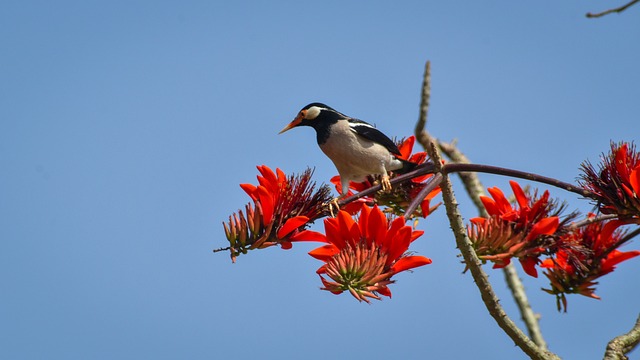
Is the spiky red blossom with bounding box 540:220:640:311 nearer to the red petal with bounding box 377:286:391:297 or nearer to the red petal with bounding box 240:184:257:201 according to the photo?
the red petal with bounding box 377:286:391:297

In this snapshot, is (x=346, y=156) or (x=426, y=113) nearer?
(x=426, y=113)

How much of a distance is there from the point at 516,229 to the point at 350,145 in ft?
4.60

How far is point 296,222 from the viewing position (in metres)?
3.13

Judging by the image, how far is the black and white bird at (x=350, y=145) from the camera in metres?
4.25

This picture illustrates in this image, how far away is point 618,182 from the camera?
3279 millimetres

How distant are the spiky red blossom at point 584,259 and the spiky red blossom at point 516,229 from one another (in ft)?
0.33

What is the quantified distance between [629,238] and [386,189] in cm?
95

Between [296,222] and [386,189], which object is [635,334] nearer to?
[386,189]

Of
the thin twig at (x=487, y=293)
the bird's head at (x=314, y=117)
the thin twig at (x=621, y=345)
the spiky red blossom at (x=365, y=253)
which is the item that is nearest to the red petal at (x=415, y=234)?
the spiky red blossom at (x=365, y=253)

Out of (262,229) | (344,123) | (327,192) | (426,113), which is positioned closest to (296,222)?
(262,229)

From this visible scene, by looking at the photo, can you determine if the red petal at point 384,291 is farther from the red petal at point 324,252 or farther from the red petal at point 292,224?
the red petal at point 292,224

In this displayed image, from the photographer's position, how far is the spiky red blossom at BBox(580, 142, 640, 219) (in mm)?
3176

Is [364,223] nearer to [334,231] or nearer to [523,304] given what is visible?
[334,231]

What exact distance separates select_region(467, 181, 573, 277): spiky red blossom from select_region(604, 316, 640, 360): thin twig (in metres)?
0.39
